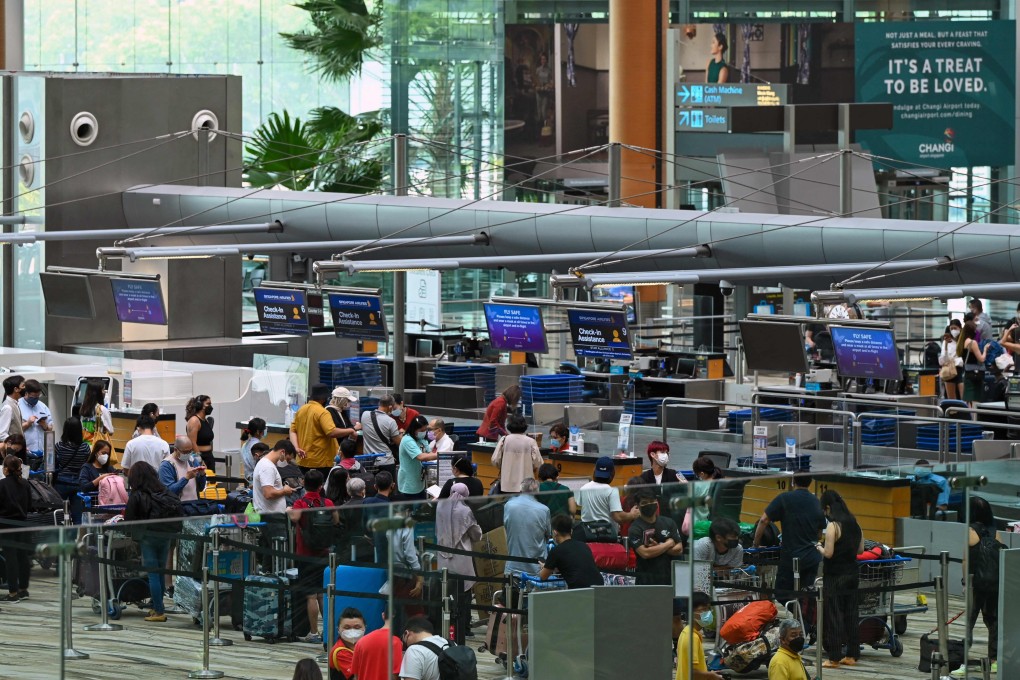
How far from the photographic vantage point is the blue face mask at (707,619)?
8836 mm

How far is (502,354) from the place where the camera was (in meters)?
31.7

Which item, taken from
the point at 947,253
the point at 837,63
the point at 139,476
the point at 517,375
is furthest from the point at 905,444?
the point at 837,63

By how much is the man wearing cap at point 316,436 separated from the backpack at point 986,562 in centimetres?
955

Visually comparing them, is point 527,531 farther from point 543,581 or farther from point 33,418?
point 33,418

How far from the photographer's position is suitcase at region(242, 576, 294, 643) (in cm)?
816

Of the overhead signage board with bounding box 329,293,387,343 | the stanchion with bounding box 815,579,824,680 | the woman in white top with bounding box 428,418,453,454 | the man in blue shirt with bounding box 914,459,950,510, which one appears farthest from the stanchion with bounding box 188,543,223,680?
the overhead signage board with bounding box 329,293,387,343

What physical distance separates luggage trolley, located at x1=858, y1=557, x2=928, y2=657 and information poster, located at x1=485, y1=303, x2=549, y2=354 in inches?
522

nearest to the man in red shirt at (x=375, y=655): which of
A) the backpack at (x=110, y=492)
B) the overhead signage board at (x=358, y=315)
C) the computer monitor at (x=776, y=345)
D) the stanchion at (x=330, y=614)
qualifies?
the stanchion at (x=330, y=614)

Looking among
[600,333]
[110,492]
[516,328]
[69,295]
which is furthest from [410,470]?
[69,295]

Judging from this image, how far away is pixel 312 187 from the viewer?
4131cm

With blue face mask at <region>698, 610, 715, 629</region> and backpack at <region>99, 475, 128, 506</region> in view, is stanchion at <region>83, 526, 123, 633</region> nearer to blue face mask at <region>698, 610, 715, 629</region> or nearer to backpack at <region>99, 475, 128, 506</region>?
blue face mask at <region>698, 610, 715, 629</region>

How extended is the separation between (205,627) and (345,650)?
0.71 m

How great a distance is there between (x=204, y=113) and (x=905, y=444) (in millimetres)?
14502

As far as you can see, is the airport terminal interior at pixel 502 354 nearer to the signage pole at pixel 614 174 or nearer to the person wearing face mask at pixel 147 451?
the person wearing face mask at pixel 147 451
